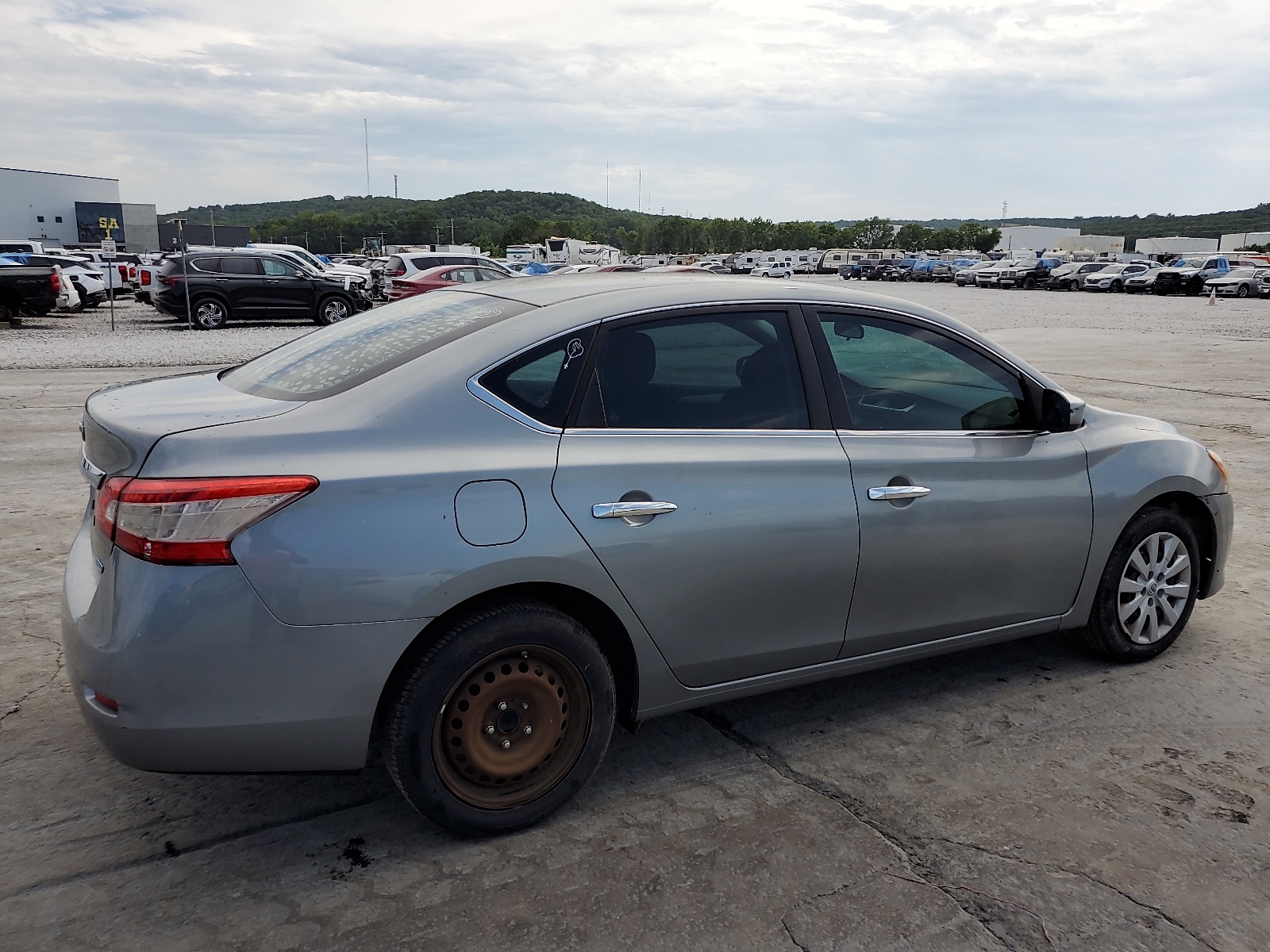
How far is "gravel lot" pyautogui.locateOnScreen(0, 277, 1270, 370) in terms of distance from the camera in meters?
16.9

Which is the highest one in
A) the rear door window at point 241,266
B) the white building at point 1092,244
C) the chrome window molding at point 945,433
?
the white building at point 1092,244

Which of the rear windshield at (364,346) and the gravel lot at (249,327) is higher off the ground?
the rear windshield at (364,346)

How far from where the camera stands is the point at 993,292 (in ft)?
168

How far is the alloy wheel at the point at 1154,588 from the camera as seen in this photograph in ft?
14.5

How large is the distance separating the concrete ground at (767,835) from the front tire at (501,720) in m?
0.15

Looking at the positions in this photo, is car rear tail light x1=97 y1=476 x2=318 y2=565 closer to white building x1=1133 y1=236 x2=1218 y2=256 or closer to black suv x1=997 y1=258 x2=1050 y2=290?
black suv x1=997 y1=258 x2=1050 y2=290

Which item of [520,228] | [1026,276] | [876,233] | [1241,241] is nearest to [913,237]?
[876,233]

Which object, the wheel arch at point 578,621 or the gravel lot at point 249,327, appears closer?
the wheel arch at point 578,621

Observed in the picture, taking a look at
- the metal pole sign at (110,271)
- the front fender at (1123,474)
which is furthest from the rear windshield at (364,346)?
the metal pole sign at (110,271)

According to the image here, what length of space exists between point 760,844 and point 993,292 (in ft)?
171

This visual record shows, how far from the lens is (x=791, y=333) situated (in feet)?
12.0

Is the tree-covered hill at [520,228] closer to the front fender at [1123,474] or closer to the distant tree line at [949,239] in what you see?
the distant tree line at [949,239]

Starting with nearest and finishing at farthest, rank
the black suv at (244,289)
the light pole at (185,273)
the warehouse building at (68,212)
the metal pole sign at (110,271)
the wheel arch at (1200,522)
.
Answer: the wheel arch at (1200,522) → the light pole at (185,273) → the black suv at (244,289) → the metal pole sign at (110,271) → the warehouse building at (68,212)

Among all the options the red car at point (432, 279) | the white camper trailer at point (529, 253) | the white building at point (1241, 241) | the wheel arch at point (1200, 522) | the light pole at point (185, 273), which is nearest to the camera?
the wheel arch at point (1200, 522)
